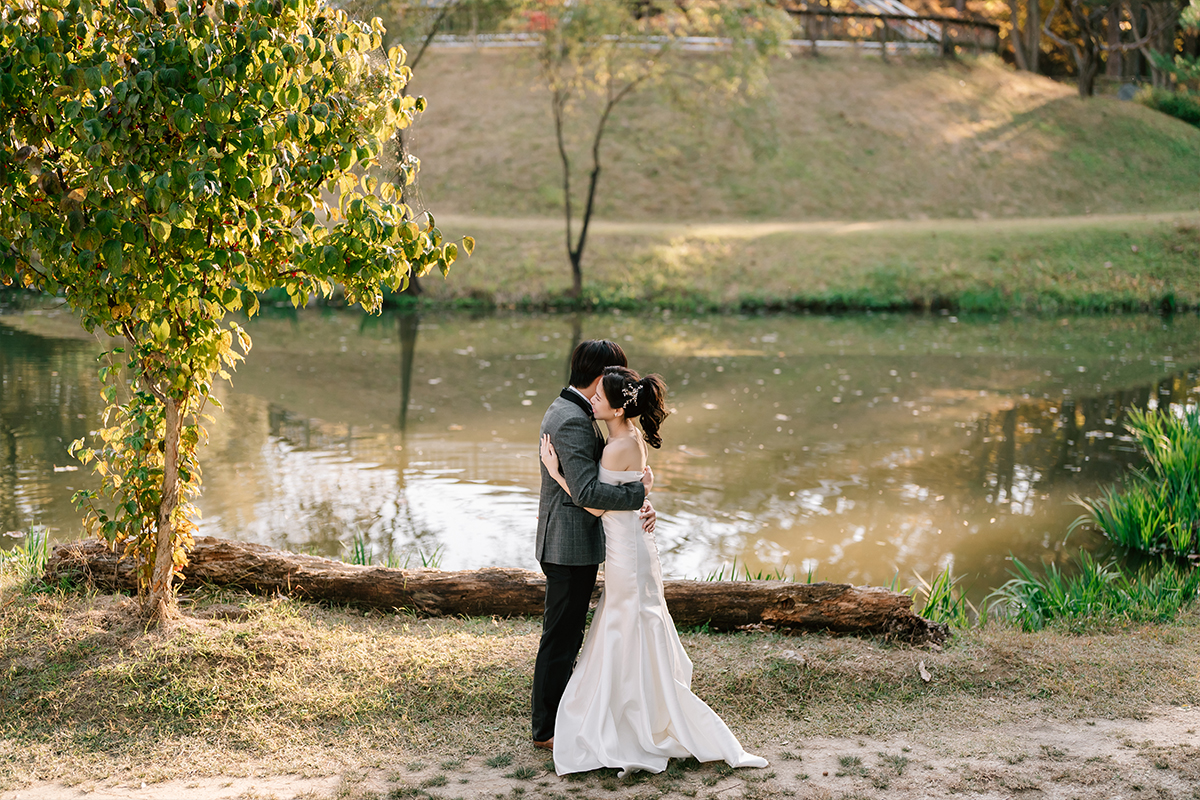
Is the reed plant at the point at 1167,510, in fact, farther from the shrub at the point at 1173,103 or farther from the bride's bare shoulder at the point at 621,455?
the shrub at the point at 1173,103

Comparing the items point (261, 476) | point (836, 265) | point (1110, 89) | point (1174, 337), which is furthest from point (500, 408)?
point (1110, 89)

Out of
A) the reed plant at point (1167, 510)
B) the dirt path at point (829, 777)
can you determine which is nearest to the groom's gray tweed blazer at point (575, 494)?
the dirt path at point (829, 777)

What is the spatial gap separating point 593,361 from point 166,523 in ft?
9.99

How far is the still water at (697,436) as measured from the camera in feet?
34.1

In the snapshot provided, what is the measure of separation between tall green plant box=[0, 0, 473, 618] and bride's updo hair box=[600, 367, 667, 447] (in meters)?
1.39

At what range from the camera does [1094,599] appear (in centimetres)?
797

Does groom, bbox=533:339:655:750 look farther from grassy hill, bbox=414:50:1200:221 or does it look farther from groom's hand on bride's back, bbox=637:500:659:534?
grassy hill, bbox=414:50:1200:221

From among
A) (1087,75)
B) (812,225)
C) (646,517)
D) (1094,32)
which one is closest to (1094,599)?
(646,517)

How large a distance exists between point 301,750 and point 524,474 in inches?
291

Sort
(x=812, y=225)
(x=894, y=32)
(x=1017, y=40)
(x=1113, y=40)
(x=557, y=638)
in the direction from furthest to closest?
(x=1113, y=40), (x=894, y=32), (x=1017, y=40), (x=812, y=225), (x=557, y=638)

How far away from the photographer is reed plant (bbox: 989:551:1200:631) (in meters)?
7.73

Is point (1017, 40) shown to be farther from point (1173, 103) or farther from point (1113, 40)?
point (1173, 103)

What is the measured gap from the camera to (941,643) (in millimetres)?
6820

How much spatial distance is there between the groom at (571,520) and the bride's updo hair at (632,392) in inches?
5.2
